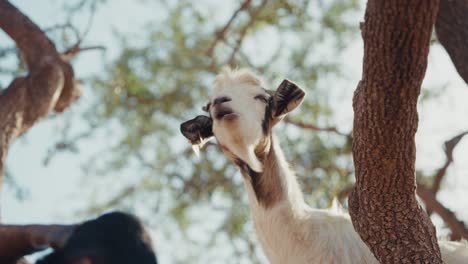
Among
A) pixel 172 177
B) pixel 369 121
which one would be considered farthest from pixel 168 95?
pixel 369 121

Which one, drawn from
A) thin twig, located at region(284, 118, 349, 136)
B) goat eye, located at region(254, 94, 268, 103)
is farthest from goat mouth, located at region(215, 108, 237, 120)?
thin twig, located at region(284, 118, 349, 136)

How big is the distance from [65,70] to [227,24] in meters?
3.17

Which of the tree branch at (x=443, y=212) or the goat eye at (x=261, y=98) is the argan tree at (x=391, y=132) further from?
the tree branch at (x=443, y=212)

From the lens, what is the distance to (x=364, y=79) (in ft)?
13.2

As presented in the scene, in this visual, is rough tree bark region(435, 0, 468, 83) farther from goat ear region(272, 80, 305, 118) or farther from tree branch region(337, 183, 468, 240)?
tree branch region(337, 183, 468, 240)

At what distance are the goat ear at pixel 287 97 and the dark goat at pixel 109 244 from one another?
2.35 m

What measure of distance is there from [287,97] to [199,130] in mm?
649

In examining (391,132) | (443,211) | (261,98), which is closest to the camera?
(391,132)

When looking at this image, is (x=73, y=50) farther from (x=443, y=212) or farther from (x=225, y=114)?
(x=443, y=212)

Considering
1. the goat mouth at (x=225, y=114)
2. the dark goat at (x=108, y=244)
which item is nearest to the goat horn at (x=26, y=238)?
the dark goat at (x=108, y=244)

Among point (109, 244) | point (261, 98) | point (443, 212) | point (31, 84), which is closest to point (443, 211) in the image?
point (443, 212)

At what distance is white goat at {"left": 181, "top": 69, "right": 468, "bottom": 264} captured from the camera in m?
5.22

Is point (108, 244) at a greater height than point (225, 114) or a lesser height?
greater

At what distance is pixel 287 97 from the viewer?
5.32 metres
